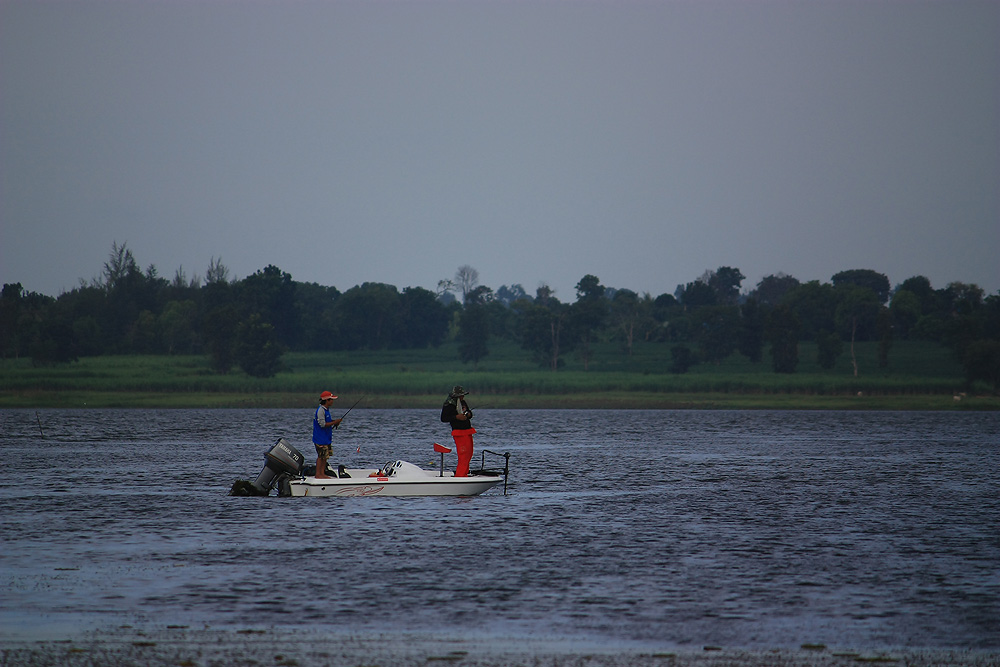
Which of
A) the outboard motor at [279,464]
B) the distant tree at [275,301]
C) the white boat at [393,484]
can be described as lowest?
the white boat at [393,484]

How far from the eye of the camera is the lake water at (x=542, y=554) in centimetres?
1672

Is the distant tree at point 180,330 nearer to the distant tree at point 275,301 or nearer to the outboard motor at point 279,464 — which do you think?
the distant tree at point 275,301

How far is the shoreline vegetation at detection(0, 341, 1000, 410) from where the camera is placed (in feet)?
429

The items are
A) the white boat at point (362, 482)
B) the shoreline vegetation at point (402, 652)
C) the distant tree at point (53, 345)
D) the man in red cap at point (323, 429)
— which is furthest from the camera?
the distant tree at point (53, 345)

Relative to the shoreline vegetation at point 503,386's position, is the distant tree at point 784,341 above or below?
above

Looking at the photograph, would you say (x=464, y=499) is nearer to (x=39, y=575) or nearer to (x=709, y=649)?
(x=39, y=575)

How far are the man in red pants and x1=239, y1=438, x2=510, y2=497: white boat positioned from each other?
1.68ft

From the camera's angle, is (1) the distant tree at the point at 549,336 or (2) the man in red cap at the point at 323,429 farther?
(1) the distant tree at the point at 549,336

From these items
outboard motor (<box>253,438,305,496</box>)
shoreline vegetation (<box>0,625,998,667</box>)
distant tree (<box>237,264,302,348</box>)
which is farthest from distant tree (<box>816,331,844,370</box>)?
shoreline vegetation (<box>0,625,998,667</box>)

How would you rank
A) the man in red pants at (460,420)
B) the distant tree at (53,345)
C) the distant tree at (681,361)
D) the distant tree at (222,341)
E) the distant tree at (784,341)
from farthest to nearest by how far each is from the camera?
the distant tree at (681,361)
the distant tree at (784,341)
the distant tree at (53,345)
the distant tree at (222,341)
the man in red pants at (460,420)

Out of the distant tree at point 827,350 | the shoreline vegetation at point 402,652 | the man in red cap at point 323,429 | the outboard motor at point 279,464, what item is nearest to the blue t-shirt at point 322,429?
the man in red cap at point 323,429

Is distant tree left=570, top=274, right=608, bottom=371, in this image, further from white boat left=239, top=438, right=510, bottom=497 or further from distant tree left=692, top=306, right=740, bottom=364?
white boat left=239, top=438, right=510, bottom=497

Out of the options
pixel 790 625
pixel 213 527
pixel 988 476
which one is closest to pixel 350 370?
pixel 988 476

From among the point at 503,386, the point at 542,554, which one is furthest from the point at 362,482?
the point at 503,386
